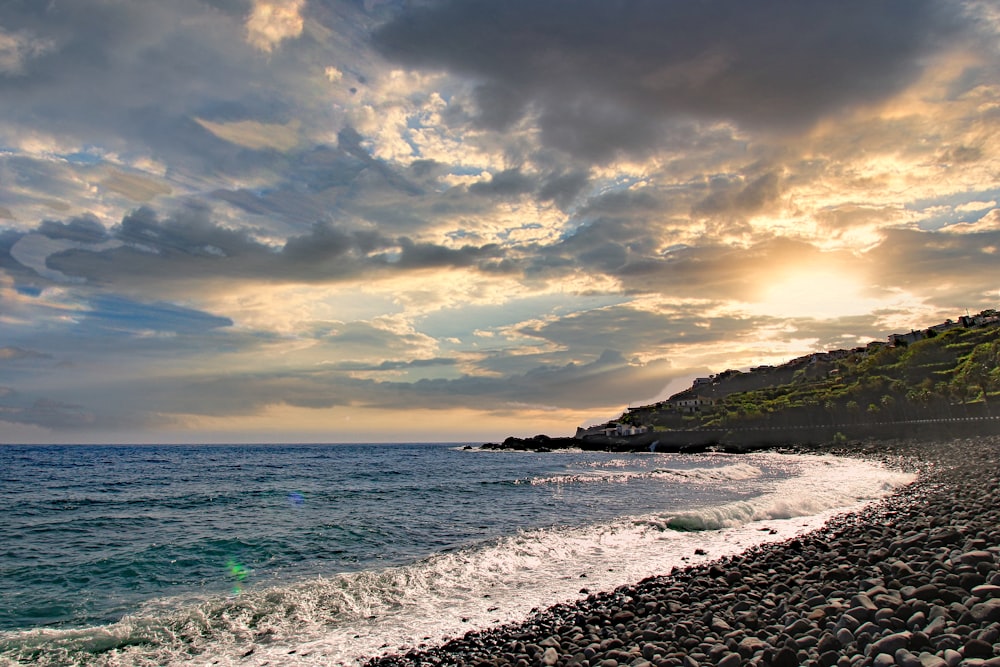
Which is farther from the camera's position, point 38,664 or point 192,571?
point 192,571

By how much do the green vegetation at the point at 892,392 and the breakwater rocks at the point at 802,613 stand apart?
84.4 m

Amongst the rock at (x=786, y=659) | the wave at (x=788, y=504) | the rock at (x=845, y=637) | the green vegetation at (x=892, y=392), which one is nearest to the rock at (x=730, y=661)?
the rock at (x=786, y=659)

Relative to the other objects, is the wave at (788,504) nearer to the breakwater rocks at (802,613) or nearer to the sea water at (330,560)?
the sea water at (330,560)

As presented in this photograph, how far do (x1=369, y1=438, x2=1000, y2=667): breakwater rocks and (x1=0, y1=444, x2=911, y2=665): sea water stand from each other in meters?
1.48

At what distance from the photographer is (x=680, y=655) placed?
7.96m

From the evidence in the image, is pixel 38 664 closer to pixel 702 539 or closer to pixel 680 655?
pixel 680 655

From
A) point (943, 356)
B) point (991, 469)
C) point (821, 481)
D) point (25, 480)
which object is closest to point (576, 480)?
point (821, 481)

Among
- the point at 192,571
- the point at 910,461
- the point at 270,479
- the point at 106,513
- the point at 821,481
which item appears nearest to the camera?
the point at 192,571

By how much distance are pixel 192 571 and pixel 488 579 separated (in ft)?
30.7

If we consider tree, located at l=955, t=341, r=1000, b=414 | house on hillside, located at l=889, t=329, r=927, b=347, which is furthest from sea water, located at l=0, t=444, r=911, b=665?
house on hillside, located at l=889, t=329, r=927, b=347

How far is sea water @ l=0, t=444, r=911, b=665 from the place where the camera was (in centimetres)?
1094

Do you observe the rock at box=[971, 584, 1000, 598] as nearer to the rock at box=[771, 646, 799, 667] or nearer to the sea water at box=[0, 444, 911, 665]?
the rock at box=[771, 646, 799, 667]

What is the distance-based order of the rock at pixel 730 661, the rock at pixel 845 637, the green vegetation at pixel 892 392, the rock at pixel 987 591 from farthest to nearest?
1. the green vegetation at pixel 892 392
2. the rock at pixel 987 591
3. the rock at pixel 730 661
4. the rock at pixel 845 637

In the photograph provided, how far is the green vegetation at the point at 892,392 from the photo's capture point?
3169 inches
